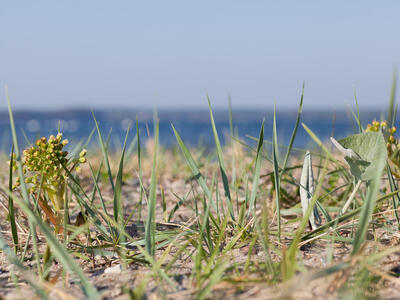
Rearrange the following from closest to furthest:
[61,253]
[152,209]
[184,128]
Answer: [61,253], [152,209], [184,128]

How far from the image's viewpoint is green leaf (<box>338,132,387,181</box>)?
99 cm

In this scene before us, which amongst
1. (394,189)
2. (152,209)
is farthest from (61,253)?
(394,189)

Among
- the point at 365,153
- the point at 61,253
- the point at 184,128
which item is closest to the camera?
the point at 61,253

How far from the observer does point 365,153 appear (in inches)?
40.9

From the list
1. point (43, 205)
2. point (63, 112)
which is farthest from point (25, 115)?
point (43, 205)

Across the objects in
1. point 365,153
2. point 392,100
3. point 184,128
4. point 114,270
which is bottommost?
point 184,128

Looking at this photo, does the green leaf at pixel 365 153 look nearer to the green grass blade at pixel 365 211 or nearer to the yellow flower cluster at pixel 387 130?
the yellow flower cluster at pixel 387 130

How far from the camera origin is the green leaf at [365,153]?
38.9 inches

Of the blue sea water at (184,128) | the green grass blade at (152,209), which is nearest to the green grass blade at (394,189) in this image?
the blue sea water at (184,128)

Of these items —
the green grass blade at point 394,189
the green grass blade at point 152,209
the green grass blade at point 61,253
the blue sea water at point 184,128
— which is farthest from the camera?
the blue sea water at point 184,128

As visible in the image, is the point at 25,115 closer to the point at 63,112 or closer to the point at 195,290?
the point at 63,112

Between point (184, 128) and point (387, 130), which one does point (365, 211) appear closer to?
point (387, 130)

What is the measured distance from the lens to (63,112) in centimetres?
5872

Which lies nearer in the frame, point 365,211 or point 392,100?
point 365,211
